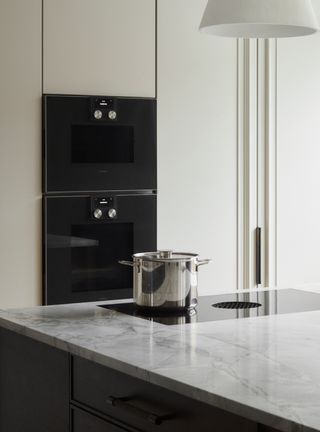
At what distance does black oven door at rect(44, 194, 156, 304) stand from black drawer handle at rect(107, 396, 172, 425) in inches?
72.6

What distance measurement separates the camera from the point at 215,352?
6.12 ft

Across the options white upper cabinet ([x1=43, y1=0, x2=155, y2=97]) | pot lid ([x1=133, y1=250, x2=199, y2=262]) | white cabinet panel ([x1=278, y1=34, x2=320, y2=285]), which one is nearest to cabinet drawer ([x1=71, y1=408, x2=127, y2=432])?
pot lid ([x1=133, y1=250, x2=199, y2=262])

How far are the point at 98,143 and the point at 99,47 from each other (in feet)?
1.33

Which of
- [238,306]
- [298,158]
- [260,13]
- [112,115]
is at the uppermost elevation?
[260,13]

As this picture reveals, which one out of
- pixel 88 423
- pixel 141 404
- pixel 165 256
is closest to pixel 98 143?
pixel 165 256

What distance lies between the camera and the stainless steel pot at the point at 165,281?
2.33 m

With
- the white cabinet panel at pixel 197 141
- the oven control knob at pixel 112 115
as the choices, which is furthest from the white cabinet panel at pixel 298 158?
the oven control knob at pixel 112 115

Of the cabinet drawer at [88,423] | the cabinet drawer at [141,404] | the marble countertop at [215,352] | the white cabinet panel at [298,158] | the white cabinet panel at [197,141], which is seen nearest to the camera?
the marble countertop at [215,352]

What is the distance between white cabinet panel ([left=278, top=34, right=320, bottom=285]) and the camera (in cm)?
423

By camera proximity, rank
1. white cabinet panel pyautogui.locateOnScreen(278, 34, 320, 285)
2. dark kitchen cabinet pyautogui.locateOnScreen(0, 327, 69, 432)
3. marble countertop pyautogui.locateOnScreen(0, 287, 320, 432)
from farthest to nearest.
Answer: white cabinet panel pyautogui.locateOnScreen(278, 34, 320, 285) < dark kitchen cabinet pyautogui.locateOnScreen(0, 327, 69, 432) < marble countertop pyautogui.locateOnScreen(0, 287, 320, 432)

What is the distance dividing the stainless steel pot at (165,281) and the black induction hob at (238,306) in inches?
1.2

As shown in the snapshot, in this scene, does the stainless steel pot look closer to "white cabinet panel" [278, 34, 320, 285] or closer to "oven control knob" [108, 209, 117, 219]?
"oven control knob" [108, 209, 117, 219]

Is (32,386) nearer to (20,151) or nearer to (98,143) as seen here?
(20,151)

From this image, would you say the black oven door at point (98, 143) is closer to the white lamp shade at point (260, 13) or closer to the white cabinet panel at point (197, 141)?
the white cabinet panel at point (197, 141)
